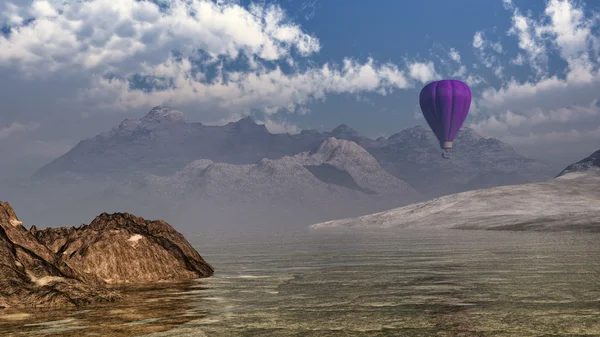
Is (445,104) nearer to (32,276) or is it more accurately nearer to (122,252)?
(122,252)

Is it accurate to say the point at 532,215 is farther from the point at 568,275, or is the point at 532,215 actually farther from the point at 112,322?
the point at 112,322

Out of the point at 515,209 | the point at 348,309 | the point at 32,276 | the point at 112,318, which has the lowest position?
the point at 348,309

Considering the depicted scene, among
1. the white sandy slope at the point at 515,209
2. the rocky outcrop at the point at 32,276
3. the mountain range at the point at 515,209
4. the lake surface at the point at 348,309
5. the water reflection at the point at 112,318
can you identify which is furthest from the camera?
the white sandy slope at the point at 515,209

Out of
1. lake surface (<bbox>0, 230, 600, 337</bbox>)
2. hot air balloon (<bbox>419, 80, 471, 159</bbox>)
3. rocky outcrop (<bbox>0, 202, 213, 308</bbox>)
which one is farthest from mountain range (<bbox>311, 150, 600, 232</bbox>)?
lake surface (<bbox>0, 230, 600, 337</bbox>)


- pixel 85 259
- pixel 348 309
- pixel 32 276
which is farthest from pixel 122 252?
pixel 348 309

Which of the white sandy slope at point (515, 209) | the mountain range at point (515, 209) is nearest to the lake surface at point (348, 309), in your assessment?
the mountain range at point (515, 209)

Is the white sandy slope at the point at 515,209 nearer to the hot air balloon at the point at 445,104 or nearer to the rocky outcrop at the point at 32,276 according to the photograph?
the hot air balloon at the point at 445,104
